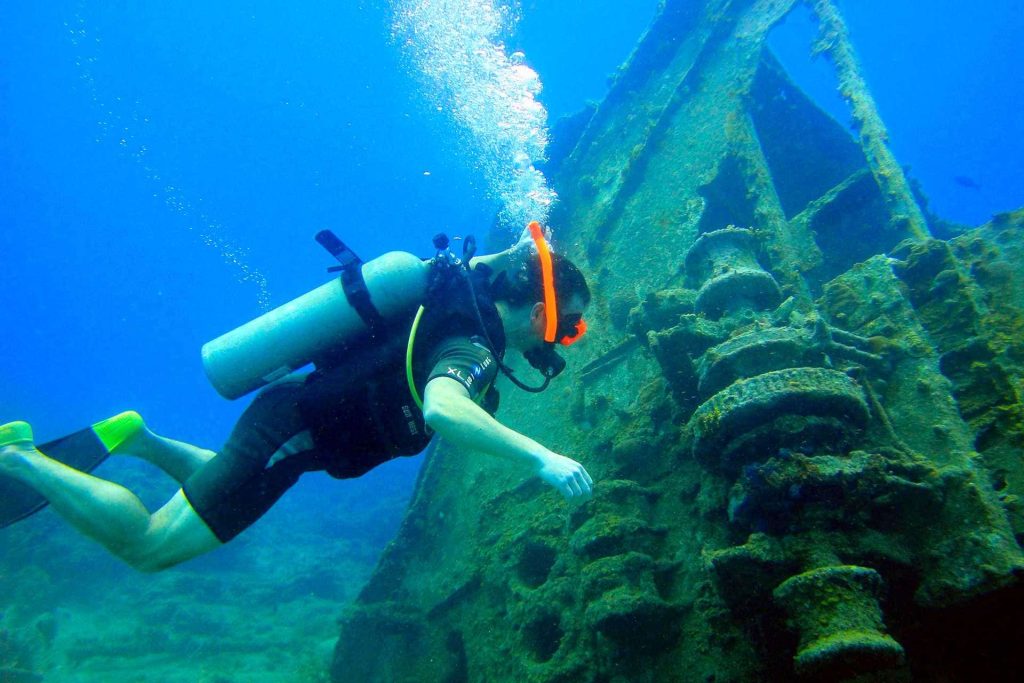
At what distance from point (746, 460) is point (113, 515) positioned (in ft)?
11.9

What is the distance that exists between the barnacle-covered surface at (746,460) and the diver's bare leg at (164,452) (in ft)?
9.71

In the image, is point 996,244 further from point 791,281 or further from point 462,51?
point 462,51

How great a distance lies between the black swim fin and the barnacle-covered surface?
339 cm

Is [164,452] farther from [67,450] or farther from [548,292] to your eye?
[548,292]

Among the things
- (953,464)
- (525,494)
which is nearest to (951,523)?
(953,464)

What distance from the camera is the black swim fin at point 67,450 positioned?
2775mm

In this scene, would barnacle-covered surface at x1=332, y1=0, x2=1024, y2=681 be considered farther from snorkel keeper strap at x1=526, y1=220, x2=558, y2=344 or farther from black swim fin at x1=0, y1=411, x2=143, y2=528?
black swim fin at x1=0, y1=411, x2=143, y2=528

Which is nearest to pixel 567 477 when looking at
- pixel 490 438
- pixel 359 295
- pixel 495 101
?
pixel 490 438

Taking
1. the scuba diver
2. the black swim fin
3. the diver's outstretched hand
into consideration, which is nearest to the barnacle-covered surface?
the diver's outstretched hand

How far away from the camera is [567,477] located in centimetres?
230

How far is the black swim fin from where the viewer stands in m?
2.77

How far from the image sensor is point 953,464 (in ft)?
9.58

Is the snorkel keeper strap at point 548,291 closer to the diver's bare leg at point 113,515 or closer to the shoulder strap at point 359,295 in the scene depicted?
the shoulder strap at point 359,295

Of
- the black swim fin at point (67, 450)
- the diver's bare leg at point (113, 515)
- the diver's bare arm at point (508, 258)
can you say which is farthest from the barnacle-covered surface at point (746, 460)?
the black swim fin at point (67, 450)
